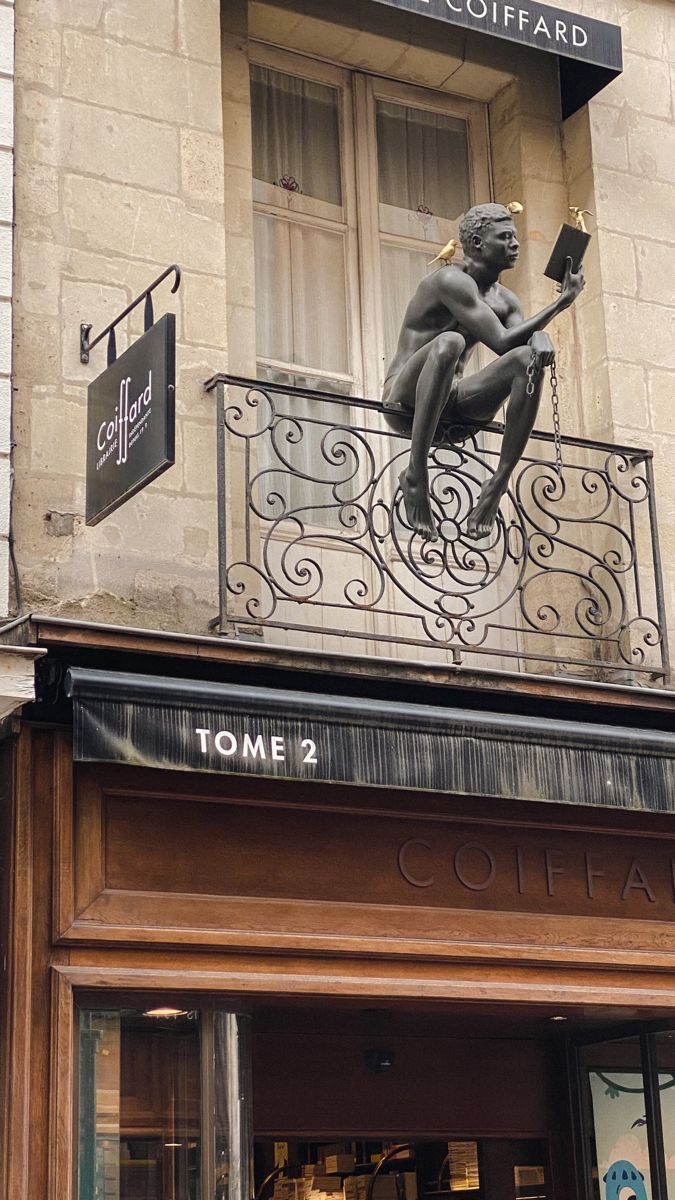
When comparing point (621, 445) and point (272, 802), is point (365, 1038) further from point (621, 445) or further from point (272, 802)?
point (621, 445)

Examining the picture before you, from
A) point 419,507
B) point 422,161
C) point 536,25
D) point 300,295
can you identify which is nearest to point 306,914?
point 419,507

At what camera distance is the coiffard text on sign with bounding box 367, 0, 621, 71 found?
821 centimetres

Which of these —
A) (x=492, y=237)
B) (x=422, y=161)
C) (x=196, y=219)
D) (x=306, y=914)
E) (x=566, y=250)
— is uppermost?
(x=422, y=161)

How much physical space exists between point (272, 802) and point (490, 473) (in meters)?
2.15

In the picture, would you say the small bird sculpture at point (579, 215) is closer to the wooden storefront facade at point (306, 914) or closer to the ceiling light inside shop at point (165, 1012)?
the wooden storefront facade at point (306, 914)

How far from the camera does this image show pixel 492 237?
757cm

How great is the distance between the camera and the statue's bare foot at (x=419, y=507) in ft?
24.6

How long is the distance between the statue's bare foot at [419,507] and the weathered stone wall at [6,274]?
1.69 metres

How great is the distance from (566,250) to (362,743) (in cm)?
221

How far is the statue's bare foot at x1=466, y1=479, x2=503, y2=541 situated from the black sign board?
5.67 ft

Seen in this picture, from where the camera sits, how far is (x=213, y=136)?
775 cm

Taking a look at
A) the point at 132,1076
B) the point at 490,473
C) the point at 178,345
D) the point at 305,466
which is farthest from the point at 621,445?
the point at 132,1076

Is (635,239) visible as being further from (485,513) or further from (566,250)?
(485,513)

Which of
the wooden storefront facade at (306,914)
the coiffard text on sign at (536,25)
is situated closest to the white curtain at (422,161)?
the coiffard text on sign at (536,25)
